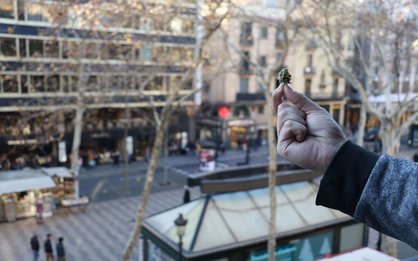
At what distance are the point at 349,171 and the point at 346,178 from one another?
0.11 ft

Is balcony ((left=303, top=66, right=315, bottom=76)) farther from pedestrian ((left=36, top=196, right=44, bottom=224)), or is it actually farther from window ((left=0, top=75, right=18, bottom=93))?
pedestrian ((left=36, top=196, right=44, bottom=224))

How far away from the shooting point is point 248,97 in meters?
36.4

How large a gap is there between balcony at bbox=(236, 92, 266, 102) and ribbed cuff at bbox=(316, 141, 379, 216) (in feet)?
113

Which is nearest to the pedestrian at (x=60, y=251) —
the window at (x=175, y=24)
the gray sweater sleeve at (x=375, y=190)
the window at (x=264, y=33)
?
the window at (x=175, y=24)

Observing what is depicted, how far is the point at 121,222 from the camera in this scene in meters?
17.7

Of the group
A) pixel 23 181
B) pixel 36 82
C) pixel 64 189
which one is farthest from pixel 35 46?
pixel 23 181

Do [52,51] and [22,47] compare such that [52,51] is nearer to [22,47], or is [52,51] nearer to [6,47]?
[22,47]

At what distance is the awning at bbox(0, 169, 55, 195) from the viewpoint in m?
16.8

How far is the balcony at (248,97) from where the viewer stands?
36000mm

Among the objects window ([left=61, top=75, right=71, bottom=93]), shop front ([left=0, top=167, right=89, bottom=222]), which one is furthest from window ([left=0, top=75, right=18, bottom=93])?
shop front ([left=0, top=167, right=89, bottom=222])

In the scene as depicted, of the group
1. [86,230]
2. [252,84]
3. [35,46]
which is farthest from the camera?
[252,84]

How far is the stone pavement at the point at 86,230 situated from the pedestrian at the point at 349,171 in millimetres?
13317

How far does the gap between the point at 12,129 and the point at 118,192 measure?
307 inches

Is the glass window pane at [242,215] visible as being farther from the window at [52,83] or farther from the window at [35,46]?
the window at [35,46]
